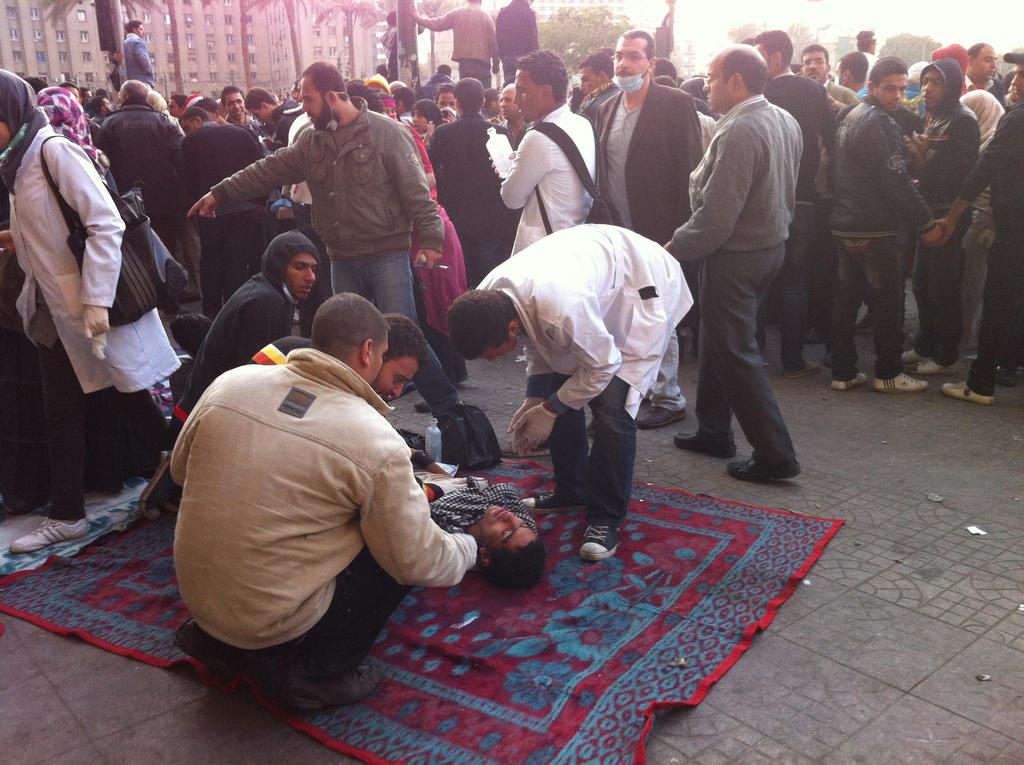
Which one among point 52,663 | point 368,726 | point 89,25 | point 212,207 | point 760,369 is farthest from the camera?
point 89,25

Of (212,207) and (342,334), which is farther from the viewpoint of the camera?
(212,207)

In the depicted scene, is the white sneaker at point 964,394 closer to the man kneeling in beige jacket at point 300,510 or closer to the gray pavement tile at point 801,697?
→ the gray pavement tile at point 801,697

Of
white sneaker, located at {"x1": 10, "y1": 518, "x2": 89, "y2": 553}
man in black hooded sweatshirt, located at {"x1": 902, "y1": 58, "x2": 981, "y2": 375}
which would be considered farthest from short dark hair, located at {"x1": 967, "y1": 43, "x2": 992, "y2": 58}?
white sneaker, located at {"x1": 10, "y1": 518, "x2": 89, "y2": 553}

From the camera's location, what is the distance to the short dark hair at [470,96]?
6.57m

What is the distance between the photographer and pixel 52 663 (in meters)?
3.26

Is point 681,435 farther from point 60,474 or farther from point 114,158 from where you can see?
point 114,158

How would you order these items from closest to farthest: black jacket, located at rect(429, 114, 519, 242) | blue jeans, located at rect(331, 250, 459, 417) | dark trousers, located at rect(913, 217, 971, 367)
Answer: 1. blue jeans, located at rect(331, 250, 459, 417)
2. dark trousers, located at rect(913, 217, 971, 367)
3. black jacket, located at rect(429, 114, 519, 242)

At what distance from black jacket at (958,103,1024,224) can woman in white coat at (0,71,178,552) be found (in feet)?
15.9

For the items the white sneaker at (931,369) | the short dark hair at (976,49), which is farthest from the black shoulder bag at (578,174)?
the short dark hair at (976,49)

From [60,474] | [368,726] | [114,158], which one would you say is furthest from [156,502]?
[114,158]

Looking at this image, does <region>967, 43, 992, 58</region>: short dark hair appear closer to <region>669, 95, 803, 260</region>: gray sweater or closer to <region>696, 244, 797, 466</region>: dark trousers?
<region>669, 95, 803, 260</region>: gray sweater

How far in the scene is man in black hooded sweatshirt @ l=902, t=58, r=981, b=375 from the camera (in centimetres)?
599

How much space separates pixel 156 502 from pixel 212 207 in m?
1.72

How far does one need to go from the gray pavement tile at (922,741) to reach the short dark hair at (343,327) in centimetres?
187
